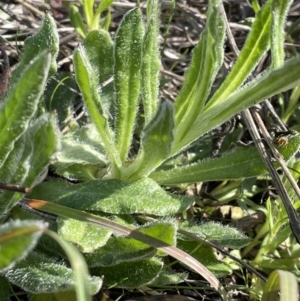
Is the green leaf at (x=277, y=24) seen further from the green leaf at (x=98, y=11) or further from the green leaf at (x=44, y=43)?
the green leaf at (x=98, y=11)

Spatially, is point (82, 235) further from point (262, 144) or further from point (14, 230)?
point (262, 144)

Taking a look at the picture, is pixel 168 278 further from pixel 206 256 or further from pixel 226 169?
pixel 226 169

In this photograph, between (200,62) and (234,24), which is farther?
(234,24)

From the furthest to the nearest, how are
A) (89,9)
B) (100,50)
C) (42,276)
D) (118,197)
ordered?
(89,9) → (100,50) → (118,197) → (42,276)

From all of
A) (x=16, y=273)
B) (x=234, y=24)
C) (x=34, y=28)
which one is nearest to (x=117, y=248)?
(x=16, y=273)

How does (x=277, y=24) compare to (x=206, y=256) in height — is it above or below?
above

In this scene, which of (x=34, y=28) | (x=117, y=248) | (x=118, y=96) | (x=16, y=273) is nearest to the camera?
(x=16, y=273)

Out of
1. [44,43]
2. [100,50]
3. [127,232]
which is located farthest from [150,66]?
[127,232]

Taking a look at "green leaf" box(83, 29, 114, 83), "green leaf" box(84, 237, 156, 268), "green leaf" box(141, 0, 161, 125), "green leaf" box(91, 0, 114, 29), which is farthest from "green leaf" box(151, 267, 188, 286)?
"green leaf" box(91, 0, 114, 29)
